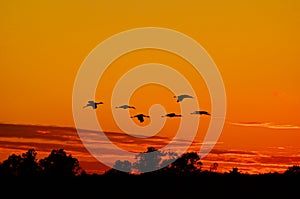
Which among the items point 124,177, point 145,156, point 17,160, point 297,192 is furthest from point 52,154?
point 297,192

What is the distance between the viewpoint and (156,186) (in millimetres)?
57969

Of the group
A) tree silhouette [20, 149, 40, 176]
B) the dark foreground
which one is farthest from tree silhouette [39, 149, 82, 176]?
the dark foreground

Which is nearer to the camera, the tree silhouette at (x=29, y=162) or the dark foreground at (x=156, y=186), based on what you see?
the dark foreground at (x=156, y=186)

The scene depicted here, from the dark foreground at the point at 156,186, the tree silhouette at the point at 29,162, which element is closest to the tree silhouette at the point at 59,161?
the tree silhouette at the point at 29,162

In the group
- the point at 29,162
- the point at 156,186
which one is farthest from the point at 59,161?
the point at 156,186

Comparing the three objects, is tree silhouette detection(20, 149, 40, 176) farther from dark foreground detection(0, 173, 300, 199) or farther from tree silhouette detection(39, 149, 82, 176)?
dark foreground detection(0, 173, 300, 199)

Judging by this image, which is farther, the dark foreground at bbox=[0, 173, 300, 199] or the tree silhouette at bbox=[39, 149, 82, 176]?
the tree silhouette at bbox=[39, 149, 82, 176]

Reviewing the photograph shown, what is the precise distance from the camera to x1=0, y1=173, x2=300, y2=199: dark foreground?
54.7 m

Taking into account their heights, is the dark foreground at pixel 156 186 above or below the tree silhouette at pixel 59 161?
below

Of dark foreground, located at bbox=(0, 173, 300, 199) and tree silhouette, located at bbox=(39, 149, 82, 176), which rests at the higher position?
tree silhouette, located at bbox=(39, 149, 82, 176)

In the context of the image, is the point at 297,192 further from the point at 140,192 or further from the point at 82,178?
the point at 82,178

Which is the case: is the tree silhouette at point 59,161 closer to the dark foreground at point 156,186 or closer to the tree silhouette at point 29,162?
the tree silhouette at point 29,162

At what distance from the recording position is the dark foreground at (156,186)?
54.7 m

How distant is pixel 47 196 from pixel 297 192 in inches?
596
